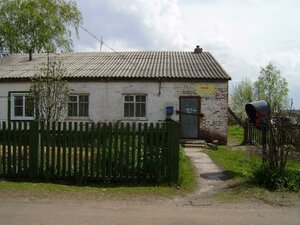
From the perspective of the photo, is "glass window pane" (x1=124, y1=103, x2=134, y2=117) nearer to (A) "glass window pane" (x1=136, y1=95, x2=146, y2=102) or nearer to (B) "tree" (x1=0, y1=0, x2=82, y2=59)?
(A) "glass window pane" (x1=136, y1=95, x2=146, y2=102)

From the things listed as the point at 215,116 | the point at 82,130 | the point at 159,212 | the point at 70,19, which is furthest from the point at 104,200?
the point at 70,19

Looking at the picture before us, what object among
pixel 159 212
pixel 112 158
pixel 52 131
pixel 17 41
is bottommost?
pixel 159 212

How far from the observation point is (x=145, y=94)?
19.7m

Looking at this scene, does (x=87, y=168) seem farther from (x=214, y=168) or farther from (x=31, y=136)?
(x=214, y=168)

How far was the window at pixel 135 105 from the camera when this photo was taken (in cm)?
1991

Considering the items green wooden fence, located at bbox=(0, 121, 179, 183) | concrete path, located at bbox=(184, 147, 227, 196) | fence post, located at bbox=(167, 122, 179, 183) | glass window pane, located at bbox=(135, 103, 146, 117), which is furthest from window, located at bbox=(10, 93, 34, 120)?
fence post, located at bbox=(167, 122, 179, 183)

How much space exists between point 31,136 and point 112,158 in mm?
1975

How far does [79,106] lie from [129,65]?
12.1 ft

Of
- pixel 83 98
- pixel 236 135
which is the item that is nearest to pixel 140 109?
pixel 83 98

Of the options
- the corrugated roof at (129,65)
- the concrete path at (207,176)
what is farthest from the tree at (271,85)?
the concrete path at (207,176)

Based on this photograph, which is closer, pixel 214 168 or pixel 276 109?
pixel 276 109

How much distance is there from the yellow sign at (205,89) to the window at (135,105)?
272cm

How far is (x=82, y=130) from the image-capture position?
9188mm

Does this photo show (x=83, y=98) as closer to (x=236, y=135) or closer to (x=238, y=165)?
(x=238, y=165)
